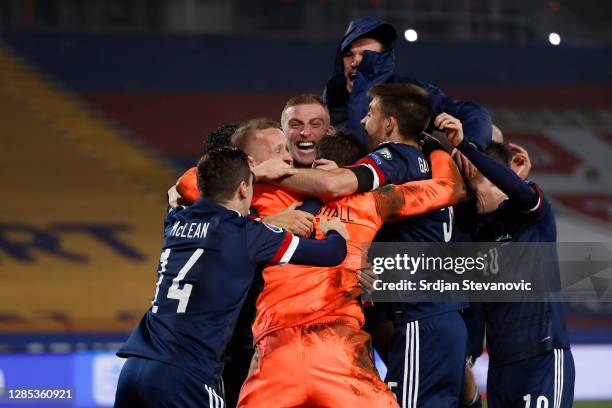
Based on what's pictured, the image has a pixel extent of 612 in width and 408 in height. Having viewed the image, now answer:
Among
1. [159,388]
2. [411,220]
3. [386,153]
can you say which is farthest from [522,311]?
[159,388]

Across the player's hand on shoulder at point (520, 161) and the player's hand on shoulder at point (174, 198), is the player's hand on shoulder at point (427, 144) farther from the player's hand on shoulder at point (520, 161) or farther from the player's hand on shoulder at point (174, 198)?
the player's hand on shoulder at point (174, 198)

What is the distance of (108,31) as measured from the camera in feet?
60.4

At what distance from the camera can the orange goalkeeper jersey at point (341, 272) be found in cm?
469

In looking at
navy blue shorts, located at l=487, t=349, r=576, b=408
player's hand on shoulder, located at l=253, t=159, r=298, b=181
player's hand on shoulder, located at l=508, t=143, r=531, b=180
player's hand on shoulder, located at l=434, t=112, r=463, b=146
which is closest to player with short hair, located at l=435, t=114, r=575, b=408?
navy blue shorts, located at l=487, t=349, r=576, b=408

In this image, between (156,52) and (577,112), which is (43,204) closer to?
(156,52)

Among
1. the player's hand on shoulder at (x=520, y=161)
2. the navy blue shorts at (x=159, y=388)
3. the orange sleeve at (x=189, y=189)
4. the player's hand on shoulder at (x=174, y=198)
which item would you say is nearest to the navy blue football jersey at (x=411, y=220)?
the player's hand on shoulder at (x=520, y=161)

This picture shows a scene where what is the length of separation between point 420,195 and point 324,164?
48 centimetres

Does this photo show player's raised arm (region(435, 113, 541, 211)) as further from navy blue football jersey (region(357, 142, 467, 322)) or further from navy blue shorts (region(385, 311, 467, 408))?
navy blue shorts (region(385, 311, 467, 408))

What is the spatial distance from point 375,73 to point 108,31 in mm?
13338

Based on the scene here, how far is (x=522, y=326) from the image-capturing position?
557cm

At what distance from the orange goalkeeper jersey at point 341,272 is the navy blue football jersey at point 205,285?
0.90ft

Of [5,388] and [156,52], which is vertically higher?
[156,52]

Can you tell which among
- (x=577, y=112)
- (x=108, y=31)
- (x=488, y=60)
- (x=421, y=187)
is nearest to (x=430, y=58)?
(x=488, y=60)

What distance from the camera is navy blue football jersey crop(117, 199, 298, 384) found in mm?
4359
